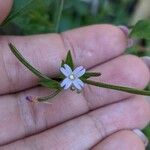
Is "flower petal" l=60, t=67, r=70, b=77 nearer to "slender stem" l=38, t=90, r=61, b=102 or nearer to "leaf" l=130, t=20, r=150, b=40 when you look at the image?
"slender stem" l=38, t=90, r=61, b=102

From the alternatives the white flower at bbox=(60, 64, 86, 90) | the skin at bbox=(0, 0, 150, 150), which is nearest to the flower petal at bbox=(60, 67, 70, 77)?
the white flower at bbox=(60, 64, 86, 90)

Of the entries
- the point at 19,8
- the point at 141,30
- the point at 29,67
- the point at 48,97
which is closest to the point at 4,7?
the point at 19,8

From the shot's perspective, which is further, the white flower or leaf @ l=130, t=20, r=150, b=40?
leaf @ l=130, t=20, r=150, b=40

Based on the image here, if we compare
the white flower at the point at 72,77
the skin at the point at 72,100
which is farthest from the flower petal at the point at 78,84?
the skin at the point at 72,100

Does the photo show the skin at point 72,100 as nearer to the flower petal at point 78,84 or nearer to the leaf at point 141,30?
the leaf at point 141,30

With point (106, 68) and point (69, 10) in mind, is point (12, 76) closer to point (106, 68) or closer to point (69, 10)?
point (106, 68)

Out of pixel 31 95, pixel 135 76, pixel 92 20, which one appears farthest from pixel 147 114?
pixel 92 20

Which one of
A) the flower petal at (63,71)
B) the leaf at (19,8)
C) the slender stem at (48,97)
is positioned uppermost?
the leaf at (19,8)
